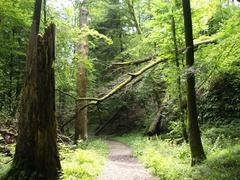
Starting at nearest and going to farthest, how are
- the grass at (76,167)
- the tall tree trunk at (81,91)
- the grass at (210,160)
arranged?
the grass at (210,160) < the grass at (76,167) < the tall tree trunk at (81,91)

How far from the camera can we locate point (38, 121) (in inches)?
322

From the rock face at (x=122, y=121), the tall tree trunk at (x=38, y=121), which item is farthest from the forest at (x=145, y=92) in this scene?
the rock face at (x=122, y=121)

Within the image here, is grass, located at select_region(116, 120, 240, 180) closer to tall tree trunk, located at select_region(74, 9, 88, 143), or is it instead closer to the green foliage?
the green foliage

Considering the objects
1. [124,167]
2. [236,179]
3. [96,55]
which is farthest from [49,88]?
[96,55]

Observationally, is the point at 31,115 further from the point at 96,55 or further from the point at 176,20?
the point at 96,55

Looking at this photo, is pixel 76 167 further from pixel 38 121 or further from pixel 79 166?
pixel 38 121

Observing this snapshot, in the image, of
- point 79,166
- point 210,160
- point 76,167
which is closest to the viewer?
point 210,160

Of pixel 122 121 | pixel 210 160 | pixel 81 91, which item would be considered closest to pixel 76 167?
pixel 210 160

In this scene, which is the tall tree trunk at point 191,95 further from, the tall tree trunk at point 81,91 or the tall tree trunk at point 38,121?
the tall tree trunk at point 81,91

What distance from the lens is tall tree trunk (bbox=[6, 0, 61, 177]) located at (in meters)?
8.14

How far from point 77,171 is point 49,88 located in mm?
2640

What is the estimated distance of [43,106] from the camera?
8219 millimetres

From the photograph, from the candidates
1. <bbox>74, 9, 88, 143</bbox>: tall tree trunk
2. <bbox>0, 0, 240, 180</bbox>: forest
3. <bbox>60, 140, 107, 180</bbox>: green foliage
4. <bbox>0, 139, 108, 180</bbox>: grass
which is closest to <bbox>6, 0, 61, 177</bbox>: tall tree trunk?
<bbox>0, 0, 240, 180</bbox>: forest

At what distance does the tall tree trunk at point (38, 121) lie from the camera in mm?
8141
